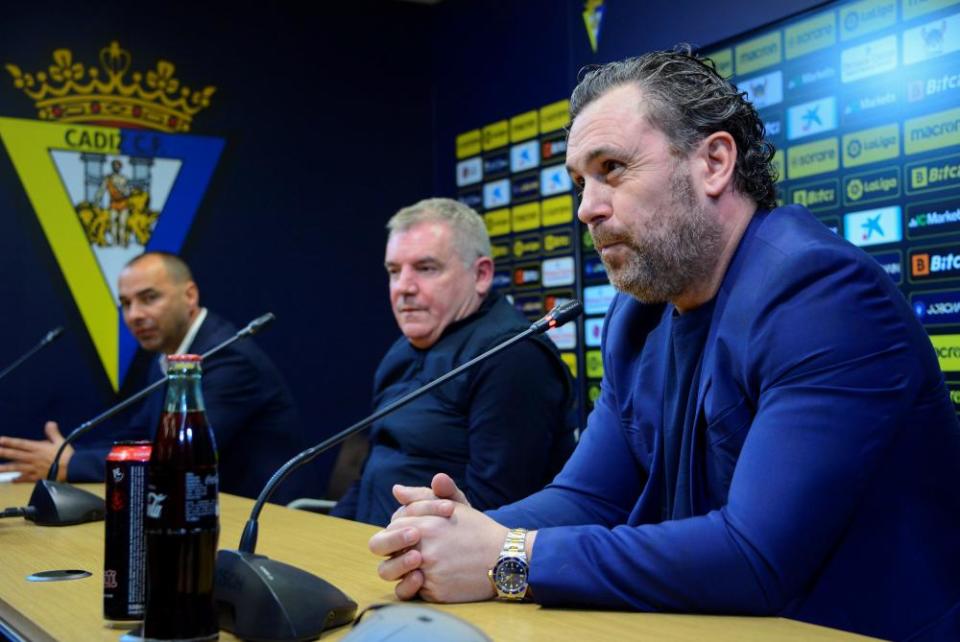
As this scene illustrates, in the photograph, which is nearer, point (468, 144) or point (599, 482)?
point (599, 482)

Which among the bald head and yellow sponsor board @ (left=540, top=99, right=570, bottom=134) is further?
yellow sponsor board @ (left=540, top=99, right=570, bottom=134)

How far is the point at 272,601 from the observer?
109 cm

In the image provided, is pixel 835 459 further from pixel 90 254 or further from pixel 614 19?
pixel 90 254

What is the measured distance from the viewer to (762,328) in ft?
4.39

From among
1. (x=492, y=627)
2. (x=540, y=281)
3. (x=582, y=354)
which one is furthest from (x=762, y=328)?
(x=540, y=281)

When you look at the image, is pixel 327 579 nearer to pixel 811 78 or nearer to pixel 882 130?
pixel 882 130

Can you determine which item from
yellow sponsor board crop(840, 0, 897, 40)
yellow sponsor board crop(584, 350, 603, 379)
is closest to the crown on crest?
yellow sponsor board crop(584, 350, 603, 379)

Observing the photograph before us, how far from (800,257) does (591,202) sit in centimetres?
34

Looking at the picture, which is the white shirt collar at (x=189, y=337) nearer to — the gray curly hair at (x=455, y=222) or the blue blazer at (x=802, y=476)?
the gray curly hair at (x=455, y=222)

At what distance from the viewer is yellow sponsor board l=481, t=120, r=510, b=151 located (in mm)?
4738

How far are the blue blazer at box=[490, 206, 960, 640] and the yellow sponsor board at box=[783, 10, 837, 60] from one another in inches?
72.8

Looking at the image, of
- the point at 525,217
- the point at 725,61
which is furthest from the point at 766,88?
the point at 525,217

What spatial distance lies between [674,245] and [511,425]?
1067 millimetres

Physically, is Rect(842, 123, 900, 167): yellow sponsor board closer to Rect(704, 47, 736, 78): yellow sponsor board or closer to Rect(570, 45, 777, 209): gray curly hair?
Rect(704, 47, 736, 78): yellow sponsor board
